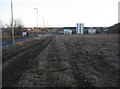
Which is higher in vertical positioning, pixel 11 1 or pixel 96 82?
pixel 11 1

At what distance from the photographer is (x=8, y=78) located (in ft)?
40.4

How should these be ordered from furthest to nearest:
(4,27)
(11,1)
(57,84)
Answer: (4,27)
(11,1)
(57,84)

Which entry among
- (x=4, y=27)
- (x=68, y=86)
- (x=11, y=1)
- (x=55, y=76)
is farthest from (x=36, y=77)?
(x=4, y=27)

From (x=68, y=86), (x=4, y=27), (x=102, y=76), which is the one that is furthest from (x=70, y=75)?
(x=4, y=27)

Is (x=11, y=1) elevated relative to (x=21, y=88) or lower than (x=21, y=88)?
elevated

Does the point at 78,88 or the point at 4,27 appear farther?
the point at 4,27

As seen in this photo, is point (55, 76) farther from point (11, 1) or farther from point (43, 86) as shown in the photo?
point (11, 1)

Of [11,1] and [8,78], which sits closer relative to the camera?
[8,78]

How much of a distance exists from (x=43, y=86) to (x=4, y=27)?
378 ft

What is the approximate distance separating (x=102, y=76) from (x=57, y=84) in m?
3.06

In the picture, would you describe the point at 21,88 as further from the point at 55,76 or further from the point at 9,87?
the point at 55,76

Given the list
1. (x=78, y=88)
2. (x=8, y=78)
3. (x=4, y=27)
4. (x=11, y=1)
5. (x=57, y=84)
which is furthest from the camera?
(x=4, y=27)

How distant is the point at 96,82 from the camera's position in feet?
36.5

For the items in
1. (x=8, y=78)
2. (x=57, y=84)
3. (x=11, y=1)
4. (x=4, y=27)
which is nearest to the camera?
(x=57, y=84)
